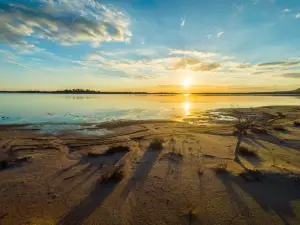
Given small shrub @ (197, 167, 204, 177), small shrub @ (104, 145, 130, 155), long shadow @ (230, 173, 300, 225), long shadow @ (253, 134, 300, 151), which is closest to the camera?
long shadow @ (230, 173, 300, 225)

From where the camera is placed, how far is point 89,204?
5164mm

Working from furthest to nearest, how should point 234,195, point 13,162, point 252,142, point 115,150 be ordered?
point 252,142 → point 115,150 → point 13,162 → point 234,195

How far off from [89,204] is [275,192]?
585 cm

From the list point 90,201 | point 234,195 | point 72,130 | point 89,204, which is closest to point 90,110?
point 72,130

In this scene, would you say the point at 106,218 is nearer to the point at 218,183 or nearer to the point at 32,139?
the point at 218,183

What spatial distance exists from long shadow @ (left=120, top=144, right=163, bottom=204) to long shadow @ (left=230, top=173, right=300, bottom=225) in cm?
340

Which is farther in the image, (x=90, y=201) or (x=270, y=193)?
(x=270, y=193)

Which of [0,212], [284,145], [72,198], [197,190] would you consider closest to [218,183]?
[197,190]

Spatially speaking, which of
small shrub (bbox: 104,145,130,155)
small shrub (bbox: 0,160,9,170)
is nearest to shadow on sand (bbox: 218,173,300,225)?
small shrub (bbox: 104,145,130,155)

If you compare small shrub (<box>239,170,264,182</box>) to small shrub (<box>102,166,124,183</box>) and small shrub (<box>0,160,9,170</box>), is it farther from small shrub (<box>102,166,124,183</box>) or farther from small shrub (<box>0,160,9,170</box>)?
small shrub (<box>0,160,9,170</box>)

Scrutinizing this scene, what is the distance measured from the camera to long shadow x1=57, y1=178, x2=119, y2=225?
453 cm

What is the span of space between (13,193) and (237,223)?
680cm

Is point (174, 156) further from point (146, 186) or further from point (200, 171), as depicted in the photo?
point (146, 186)

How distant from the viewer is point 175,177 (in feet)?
22.4
